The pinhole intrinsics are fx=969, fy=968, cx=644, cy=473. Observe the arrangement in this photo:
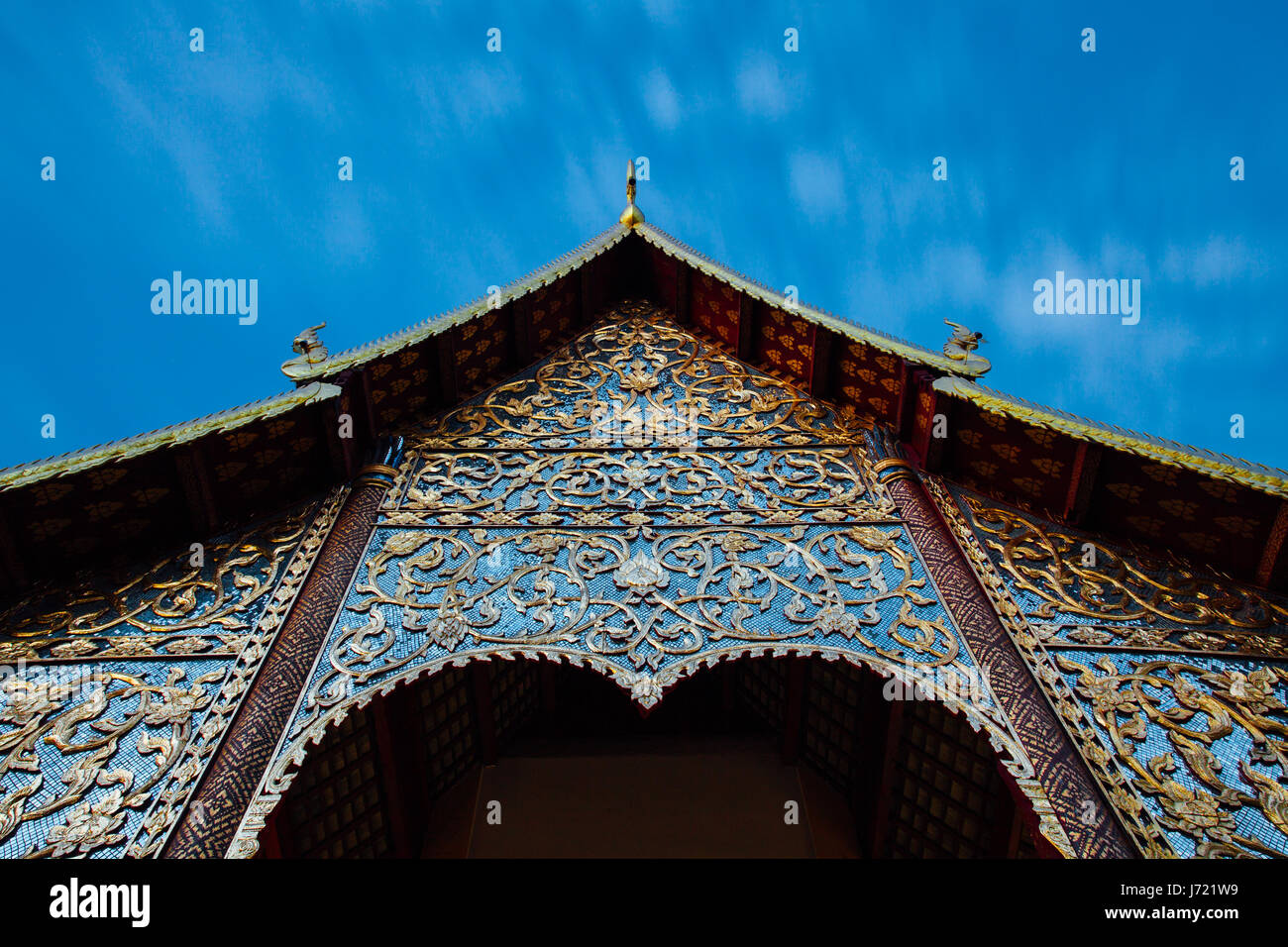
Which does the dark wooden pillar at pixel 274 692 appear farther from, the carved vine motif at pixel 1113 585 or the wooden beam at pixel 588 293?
the carved vine motif at pixel 1113 585

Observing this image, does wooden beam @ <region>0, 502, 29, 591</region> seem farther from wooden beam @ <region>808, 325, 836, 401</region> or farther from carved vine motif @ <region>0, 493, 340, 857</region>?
wooden beam @ <region>808, 325, 836, 401</region>

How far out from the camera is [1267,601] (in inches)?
210

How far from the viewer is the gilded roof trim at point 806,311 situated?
664 cm

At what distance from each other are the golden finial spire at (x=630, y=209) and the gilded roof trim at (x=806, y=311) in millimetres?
110

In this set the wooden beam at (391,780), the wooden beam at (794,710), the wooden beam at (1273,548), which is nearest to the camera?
the wooden beam at (1273,548)

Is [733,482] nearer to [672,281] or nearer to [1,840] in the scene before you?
[672,281]

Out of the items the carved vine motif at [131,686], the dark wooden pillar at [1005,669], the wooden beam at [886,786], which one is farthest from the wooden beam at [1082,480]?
the carved vine motif at [131,686]

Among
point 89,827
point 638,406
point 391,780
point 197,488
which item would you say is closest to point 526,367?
point 638,406

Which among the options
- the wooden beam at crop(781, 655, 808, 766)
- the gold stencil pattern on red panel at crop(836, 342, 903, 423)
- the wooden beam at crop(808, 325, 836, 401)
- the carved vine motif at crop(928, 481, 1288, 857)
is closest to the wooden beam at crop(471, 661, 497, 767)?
the wooden beam at crop(781, 655, 808, 766)

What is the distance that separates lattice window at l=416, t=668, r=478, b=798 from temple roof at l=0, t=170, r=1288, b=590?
2.00m

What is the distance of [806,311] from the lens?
7.36 metres

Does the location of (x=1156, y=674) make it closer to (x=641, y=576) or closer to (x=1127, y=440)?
(x=1127, y=440)
